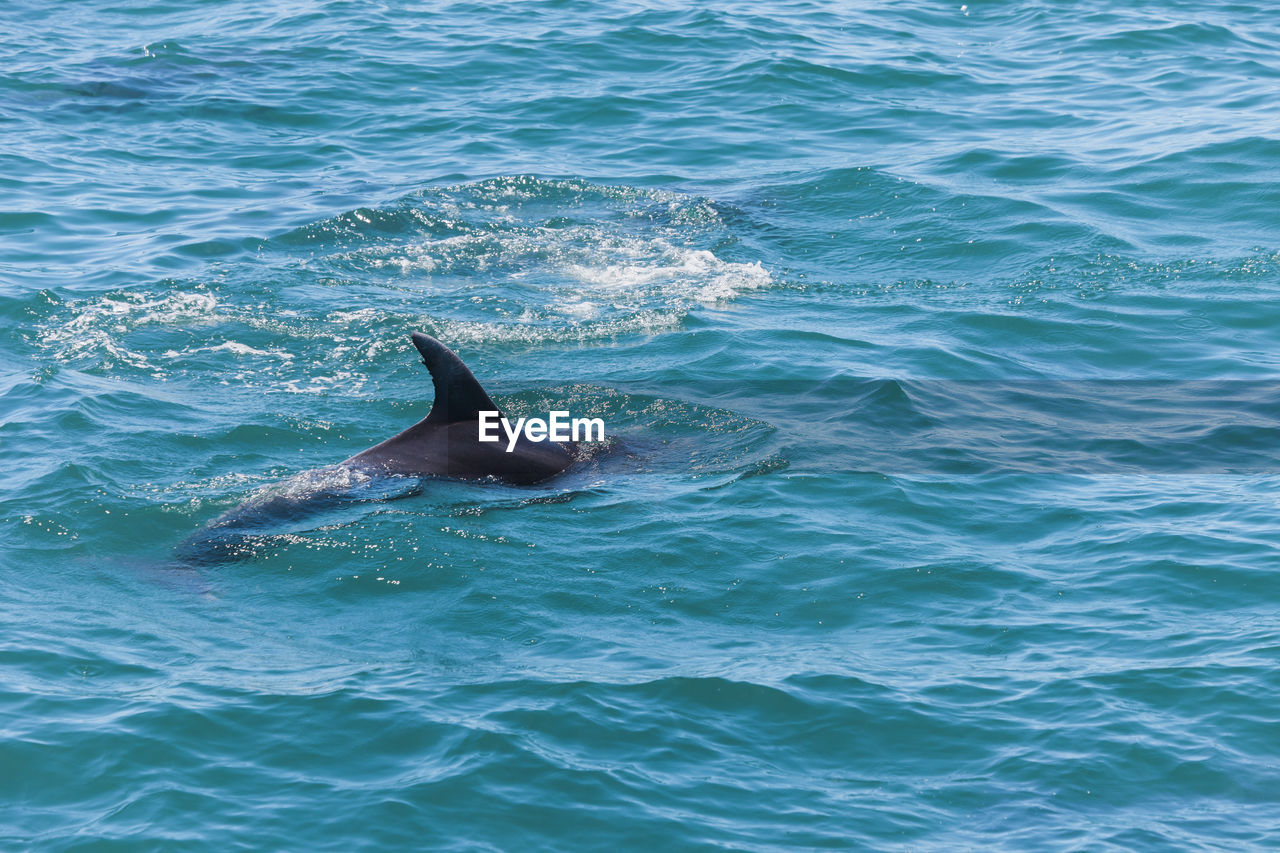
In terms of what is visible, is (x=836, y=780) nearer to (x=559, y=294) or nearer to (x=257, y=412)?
(x=257, y=412)

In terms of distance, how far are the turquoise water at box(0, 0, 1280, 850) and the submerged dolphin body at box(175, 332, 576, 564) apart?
0.77 ft

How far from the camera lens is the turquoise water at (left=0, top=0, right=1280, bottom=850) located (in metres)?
8.00

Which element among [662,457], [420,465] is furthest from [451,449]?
[662,457]

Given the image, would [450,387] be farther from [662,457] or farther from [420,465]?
[662,457]

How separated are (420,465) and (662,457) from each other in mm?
2319

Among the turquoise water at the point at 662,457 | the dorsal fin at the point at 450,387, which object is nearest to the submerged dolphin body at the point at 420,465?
the dorsal fin at the point at 450,387

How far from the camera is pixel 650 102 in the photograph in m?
25.0

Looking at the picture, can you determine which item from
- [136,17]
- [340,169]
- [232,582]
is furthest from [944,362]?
[136,17]

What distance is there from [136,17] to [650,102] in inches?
520

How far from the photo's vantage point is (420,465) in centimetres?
1149

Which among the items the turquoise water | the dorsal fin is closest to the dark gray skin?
the dorsal fin

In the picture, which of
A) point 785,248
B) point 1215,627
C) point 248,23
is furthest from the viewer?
point 248,23

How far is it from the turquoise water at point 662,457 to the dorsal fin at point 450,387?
659 mm

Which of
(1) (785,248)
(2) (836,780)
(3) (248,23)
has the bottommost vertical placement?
(2) (836,780)
